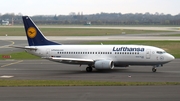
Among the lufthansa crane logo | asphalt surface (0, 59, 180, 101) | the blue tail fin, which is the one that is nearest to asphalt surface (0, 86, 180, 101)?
asphalt surface (0, 59, 180, 101)

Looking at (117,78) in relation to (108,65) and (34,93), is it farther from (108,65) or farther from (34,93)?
(34,93)

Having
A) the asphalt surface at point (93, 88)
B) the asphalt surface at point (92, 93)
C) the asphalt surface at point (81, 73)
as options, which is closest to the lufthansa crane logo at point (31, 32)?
the asphalt surface at point (81, 73)

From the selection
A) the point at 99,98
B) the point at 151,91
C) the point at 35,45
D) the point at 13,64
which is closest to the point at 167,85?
the point at 151,91

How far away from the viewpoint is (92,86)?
32.1 meters

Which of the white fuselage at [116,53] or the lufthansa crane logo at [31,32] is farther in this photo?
the lufthansa crane logo at [31,32]

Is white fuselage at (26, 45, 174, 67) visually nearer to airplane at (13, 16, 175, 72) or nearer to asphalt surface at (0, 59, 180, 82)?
airplane at (13, 16, 175, 72)

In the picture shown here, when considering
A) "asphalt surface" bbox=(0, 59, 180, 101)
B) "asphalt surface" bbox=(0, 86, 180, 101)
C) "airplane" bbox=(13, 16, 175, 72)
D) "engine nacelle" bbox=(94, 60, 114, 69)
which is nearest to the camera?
"asphalt surface" bbox=(0, 86, 180, 101)

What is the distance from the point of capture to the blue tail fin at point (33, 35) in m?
48.8

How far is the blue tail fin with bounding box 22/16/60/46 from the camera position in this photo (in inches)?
1923

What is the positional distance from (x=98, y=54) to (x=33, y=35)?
8626 mm

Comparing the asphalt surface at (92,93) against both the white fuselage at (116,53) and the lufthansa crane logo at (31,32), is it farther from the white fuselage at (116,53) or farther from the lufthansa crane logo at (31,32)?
the lufthansa crane logo at (31,32)

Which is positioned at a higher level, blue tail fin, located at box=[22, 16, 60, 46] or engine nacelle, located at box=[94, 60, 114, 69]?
blue tail fin, located at box=[22, 16, 60, 46]

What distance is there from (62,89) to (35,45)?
19.2 m

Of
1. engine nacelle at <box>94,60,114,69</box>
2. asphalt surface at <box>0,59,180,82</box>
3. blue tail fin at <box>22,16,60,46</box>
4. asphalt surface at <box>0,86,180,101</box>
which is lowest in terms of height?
asphalt surface at <box>0,59,180,82</box>
